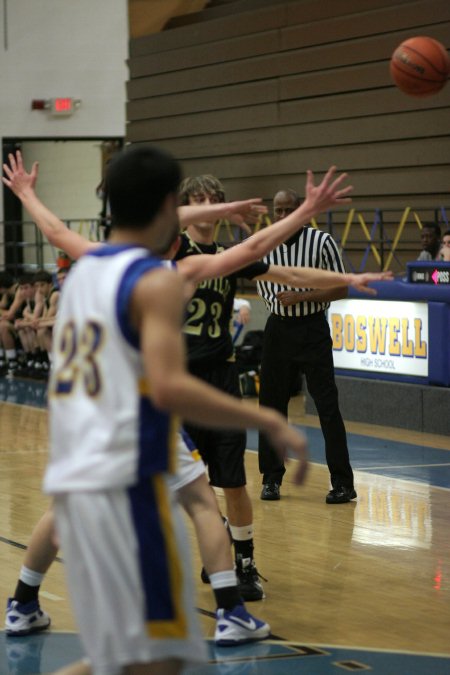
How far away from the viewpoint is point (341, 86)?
16172mm

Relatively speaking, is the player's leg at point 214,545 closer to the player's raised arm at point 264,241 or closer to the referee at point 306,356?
the player's raised arm at point 264,241

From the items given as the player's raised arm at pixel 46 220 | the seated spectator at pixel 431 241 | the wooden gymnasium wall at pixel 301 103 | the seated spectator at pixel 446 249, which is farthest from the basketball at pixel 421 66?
the player's raised arm at pixel 46 220

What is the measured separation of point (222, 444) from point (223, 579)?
73cm

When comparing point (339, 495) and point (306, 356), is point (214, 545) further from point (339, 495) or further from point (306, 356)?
point (306, 356)

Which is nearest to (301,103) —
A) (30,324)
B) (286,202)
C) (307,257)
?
(30,324)

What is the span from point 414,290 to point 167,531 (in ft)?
25.8

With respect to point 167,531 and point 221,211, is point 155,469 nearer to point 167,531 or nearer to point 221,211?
point 167,531

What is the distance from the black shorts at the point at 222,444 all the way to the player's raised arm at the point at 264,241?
1.03m

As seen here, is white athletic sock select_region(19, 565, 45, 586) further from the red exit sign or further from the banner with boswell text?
the red exit sign

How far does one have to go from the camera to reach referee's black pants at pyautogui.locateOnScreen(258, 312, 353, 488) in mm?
7637

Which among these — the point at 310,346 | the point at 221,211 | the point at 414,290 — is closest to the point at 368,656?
the point at 221,211

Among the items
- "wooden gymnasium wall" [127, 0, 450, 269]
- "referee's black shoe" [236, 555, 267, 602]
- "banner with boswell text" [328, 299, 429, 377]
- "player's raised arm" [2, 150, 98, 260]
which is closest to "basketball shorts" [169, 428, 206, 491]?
"player's raised arm" [2, 150, 98, 260]

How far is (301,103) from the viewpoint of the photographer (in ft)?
55.6

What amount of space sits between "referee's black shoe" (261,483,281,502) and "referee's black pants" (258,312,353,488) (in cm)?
3
